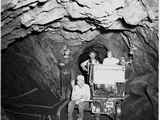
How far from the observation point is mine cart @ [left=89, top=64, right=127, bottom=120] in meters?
5.73

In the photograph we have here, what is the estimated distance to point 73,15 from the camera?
5.92m

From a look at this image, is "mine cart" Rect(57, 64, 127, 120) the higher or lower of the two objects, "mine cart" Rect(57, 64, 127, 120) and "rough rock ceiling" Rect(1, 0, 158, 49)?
the lower

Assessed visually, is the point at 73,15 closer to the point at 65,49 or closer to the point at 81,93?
the point at 65,49

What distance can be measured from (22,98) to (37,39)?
181cm

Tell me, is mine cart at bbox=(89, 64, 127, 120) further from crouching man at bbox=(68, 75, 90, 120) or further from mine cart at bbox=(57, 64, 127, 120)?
crouching man at bbox=(68, 75, 90, 120)

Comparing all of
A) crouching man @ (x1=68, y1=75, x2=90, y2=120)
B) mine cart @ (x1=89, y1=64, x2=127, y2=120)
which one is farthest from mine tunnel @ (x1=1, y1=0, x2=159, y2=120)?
mine cart @ (x1=89, y1=64, x2=127, y2=120)

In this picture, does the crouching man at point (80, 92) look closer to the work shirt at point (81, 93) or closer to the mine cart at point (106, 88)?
the work shirt at point (81, 93)

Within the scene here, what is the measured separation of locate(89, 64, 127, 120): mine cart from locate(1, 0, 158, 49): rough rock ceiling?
120 cm

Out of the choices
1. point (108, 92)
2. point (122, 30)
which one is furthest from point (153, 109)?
point (122, 30)

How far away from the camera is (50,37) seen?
7.32 m

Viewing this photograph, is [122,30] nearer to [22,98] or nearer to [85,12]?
[85,12]

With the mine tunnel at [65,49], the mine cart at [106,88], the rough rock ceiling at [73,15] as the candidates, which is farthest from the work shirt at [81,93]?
the rough rock ceiling at [73,15]

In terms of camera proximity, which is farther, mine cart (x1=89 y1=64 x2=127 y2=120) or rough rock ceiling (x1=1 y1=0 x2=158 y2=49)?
mine cart (x1=89 y1=64 x2=127 y2=120)

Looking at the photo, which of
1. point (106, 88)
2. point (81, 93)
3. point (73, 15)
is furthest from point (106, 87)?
point (73, 15)
